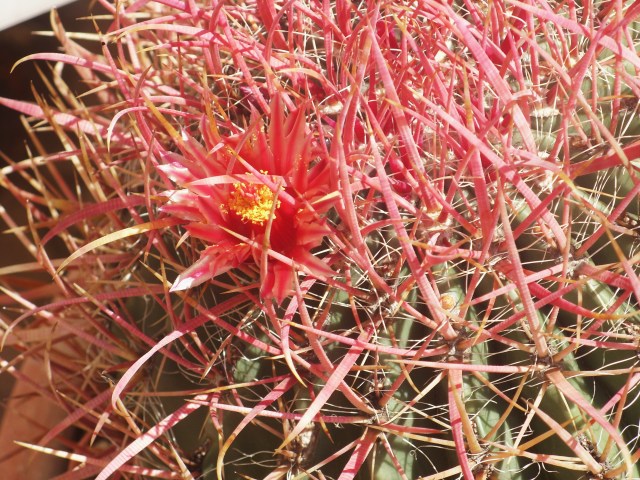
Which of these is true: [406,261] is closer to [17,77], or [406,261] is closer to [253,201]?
[253,201]

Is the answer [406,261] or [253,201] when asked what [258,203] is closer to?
[253,201]

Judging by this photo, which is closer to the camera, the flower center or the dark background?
the flower center

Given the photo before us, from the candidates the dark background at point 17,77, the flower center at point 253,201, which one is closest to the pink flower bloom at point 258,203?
the flower center at point 253,201

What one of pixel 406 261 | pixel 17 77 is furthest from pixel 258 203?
pixel 17 77

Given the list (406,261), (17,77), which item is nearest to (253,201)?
(406,261)

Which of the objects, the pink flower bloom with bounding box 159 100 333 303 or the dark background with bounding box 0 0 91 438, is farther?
the dark background with bounding box 0 0 91 438

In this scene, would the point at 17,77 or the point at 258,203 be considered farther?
the point at 17,77

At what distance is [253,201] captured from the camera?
43 cm

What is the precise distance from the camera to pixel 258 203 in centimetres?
43

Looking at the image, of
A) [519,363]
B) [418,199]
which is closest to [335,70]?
[418,199]

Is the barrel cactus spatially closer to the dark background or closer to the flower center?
the flower center

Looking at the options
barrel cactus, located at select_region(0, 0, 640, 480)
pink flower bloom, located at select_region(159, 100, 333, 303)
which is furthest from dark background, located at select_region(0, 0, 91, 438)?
pink flower bloom, located at select_region(159, 100, 333, 303)

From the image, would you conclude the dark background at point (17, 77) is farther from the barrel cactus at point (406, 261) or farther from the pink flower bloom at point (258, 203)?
the pink flower bloom at point (258, 203)

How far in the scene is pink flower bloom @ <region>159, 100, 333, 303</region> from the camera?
1.37 ft
